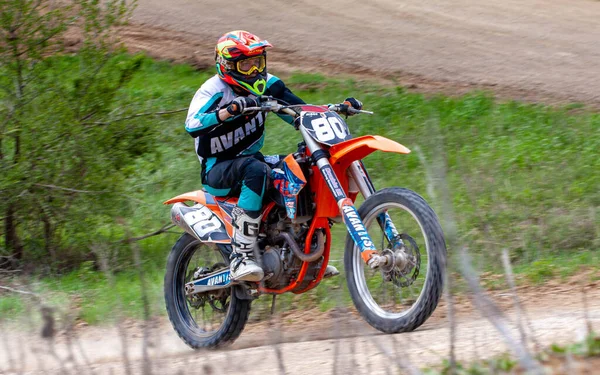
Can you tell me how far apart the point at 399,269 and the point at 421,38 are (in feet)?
39.0

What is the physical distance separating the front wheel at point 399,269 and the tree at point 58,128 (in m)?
4.57

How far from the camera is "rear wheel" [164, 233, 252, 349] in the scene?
675cm

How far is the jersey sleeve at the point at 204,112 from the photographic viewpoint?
5947 millimetres

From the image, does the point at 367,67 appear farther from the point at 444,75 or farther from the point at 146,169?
the point at 146,169

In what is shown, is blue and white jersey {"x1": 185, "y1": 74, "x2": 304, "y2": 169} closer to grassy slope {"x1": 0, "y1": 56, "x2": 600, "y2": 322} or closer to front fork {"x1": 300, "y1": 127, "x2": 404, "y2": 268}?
front fork {"x1": 300, "y1": 127, "x2": 404, "y2": 268}

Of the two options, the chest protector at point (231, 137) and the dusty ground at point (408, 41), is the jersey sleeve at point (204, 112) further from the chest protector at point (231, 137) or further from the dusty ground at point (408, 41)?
the dusty ground at point (408, 41)

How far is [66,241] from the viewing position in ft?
32.6

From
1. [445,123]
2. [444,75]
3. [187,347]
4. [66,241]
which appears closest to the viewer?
[187,347]

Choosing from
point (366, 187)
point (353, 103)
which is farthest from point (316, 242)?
point (353, 103)

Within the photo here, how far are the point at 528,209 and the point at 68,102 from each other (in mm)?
4982

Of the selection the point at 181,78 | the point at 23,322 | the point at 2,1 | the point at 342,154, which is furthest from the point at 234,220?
the point at 181,78

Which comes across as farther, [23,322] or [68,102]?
[68,102]

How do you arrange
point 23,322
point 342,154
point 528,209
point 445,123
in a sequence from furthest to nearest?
point 445,123
point 528,209
point 23,322
point 342,154

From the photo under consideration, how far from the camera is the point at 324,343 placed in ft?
19.3
